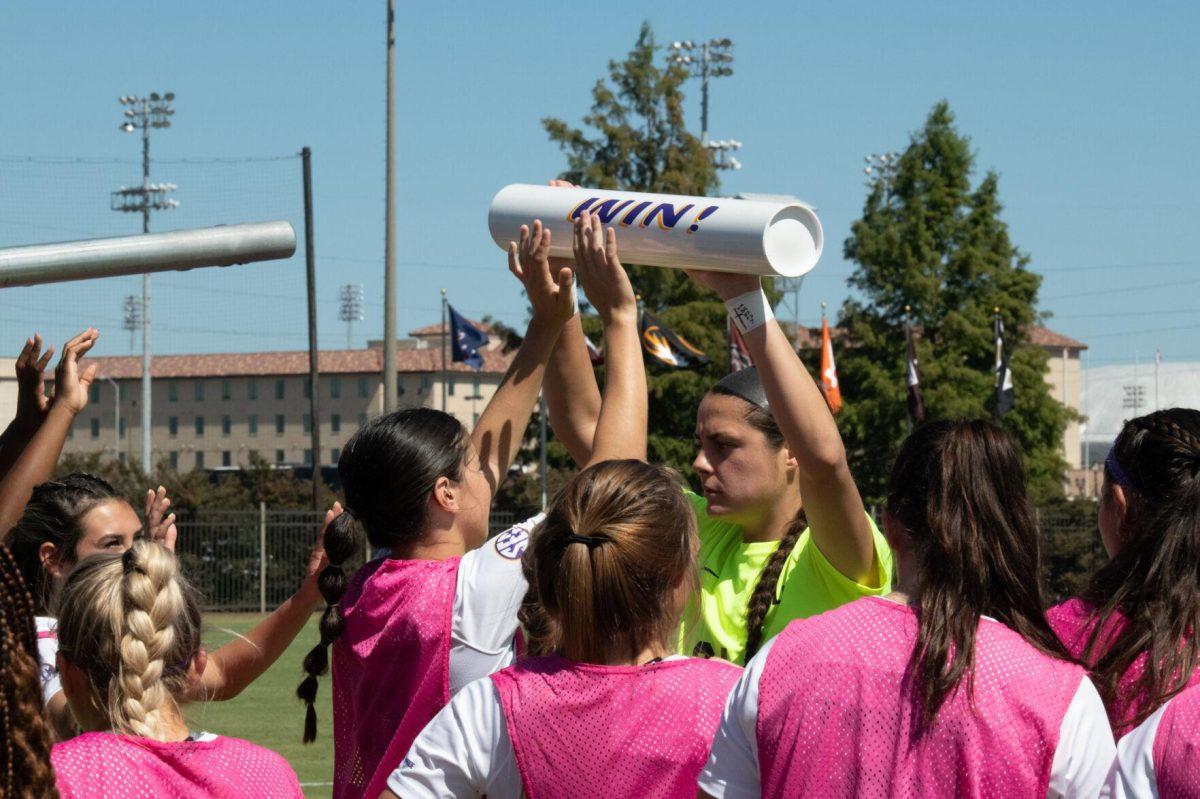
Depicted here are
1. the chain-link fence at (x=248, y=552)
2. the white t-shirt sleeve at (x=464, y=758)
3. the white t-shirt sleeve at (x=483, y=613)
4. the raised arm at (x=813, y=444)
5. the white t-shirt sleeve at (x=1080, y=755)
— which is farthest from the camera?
the chain-link fence at (x=248, y=552)

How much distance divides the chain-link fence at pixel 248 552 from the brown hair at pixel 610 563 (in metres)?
30.2

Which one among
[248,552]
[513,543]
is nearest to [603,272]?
[513,543]

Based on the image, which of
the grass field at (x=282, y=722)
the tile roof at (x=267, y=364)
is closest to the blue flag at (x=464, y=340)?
the grass field at (x=282, y=722)

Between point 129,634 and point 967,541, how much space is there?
164cm

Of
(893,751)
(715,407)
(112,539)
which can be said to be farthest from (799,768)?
(112,539)

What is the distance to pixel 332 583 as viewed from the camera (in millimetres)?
3768

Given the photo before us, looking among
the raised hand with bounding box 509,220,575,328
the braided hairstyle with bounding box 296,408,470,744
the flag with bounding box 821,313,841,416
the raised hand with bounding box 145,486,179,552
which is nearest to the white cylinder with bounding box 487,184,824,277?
the raised hand with bounding box 509,220,575,328

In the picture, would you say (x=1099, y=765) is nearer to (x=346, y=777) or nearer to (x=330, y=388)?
(x=346, y=777)

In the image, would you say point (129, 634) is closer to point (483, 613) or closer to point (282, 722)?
point (483, 613)

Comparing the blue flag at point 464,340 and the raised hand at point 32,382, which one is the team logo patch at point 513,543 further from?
the blue flag at point 464,340

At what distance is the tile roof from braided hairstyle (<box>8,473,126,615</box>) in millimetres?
94812

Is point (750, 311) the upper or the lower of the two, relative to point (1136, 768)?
upper

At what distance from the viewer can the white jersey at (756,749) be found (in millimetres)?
2721

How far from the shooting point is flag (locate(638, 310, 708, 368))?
3441 centimetres
